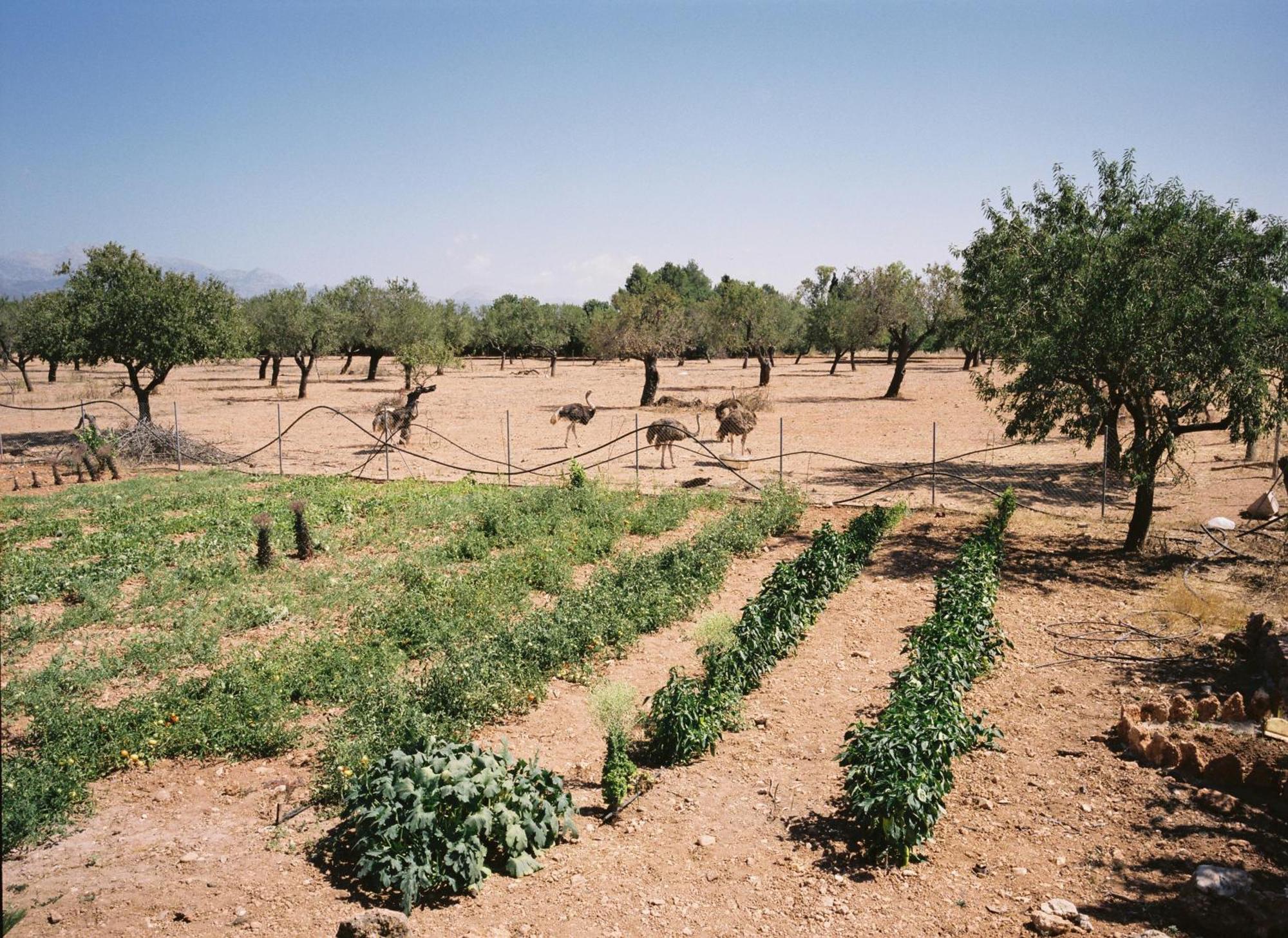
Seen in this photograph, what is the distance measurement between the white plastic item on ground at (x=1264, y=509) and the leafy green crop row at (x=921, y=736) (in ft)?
26.0

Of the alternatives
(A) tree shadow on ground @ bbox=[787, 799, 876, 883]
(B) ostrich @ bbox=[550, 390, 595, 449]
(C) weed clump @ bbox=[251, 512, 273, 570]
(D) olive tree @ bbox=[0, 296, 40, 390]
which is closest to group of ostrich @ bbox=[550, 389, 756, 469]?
(B) ostrich @ bbox=[550, 390, 595, 449]

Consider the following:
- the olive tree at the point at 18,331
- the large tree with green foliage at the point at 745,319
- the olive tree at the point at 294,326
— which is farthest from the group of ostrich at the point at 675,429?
the olive tree at the point at 18,331

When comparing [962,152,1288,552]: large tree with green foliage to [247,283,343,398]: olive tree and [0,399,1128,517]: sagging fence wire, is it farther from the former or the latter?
[247,283,343,398]: olive tree

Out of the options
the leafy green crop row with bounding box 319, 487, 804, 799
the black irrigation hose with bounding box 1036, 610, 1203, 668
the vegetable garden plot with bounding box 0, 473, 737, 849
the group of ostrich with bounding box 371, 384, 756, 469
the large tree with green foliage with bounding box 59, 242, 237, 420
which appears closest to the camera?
the leafy green crop row with bounding box 319, 487, 804, 799

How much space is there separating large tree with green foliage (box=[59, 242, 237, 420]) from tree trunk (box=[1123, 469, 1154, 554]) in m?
23.3

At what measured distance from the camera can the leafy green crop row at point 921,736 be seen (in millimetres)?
6355

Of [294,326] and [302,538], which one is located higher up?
[294,326]

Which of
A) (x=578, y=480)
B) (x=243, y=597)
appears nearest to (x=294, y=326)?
(x=578, y=480)

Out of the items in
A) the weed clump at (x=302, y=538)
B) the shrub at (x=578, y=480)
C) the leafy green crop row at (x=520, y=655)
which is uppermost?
the shrub at (x=578, y=480)

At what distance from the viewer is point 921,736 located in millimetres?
6973

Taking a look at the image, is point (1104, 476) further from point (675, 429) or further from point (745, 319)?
point (745, 319)

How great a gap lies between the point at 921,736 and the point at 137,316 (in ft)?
81.2

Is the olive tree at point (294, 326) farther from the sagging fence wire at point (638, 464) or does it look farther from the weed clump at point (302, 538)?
the weed clump at point (302, 538)

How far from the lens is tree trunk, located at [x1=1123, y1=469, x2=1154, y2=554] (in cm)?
1452
